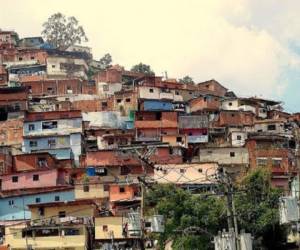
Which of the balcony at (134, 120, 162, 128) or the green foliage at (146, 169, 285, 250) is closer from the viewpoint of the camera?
the green foliage at (146, 169, 285, 250)

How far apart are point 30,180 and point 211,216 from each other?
72.4 ft

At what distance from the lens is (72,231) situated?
46.6 metres

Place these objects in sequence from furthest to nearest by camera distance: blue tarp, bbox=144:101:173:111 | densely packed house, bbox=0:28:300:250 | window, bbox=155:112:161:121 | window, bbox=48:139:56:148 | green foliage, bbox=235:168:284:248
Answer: blue tarp, bbox=144:101:173:111 < window, bbox=155:112:161:121 < window, bbox=48:139:56:148 < densely packed house, bbox=0:28:300:250 < green foliage, bbox=235:168:284:248

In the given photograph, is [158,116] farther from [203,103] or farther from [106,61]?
[106,61]

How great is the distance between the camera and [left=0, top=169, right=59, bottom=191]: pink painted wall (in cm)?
5556

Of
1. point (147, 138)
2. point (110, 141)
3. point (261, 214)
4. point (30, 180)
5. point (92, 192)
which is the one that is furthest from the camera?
point (147, 138)

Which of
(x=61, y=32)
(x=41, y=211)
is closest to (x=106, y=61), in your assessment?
(x=61, y=32)

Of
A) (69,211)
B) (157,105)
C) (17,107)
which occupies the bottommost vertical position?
(69,211)

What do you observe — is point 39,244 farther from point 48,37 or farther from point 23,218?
point 48,37

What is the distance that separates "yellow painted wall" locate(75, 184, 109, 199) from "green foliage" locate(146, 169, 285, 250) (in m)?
15.4

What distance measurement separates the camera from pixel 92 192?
55.2 m

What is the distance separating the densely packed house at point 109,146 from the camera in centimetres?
4888

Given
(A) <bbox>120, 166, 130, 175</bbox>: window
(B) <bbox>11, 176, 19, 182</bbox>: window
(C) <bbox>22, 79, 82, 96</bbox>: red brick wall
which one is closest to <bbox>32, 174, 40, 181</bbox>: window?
(B) <bbox>11, 176, 19, 182</bbox>: window

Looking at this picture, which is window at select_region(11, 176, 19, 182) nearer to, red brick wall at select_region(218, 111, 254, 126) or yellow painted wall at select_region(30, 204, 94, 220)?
Result: yellow painted wall at select_region(30, 204, 94, 220)
